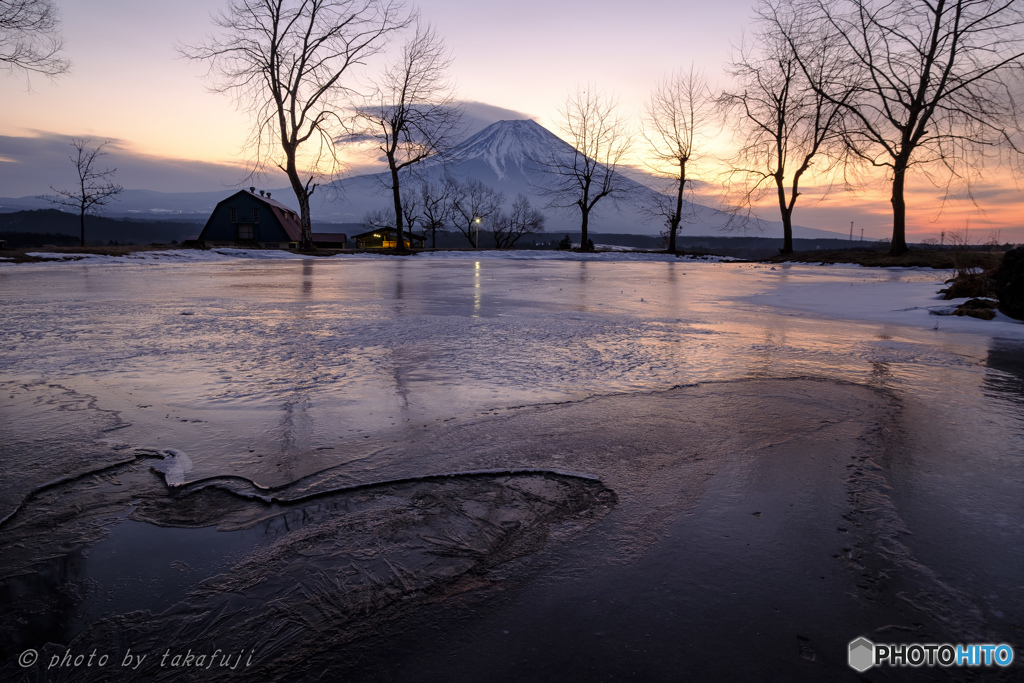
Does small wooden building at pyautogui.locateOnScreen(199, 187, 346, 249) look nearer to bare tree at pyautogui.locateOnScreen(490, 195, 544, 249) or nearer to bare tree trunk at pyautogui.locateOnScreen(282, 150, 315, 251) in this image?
bare tree at pyautogui.locateOnScreen(490, 195, 544, 249)

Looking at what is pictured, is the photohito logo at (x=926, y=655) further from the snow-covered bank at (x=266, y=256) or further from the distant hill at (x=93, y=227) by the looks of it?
the distant hill at (x=93, y=227)

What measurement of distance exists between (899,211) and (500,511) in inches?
930

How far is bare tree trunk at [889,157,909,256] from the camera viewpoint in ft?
65.4

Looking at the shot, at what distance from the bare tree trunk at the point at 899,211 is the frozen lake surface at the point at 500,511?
1854 centimetres

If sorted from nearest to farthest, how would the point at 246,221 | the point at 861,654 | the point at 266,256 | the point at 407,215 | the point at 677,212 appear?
the point at 861,654
the point at 266,256
the point at 677,212
the point at 246,221
the point at 407,215

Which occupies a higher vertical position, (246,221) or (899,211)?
(246,221)

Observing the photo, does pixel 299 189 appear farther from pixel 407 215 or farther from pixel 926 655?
pixel 407 215

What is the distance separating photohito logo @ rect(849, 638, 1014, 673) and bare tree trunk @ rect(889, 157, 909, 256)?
2250 centimetres

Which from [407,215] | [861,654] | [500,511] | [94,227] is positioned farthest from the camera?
[94,227]

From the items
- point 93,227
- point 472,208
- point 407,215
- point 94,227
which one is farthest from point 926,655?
point 94,227

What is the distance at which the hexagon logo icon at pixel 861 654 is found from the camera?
1309 mm

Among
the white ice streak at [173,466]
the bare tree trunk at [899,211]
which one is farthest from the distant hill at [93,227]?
the white ice streak at [173,466]

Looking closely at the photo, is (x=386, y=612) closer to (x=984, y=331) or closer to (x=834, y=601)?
(x=834, y=601)

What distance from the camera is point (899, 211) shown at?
2042 cm
